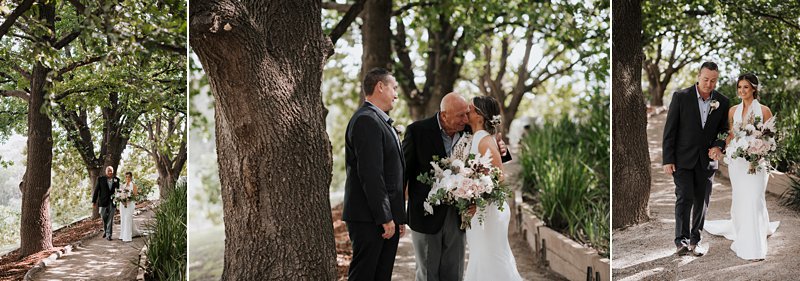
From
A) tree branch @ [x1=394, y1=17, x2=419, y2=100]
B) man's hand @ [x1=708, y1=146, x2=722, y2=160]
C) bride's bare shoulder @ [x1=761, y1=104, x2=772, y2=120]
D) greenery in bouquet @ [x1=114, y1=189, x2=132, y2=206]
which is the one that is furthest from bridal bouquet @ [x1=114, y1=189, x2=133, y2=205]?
tree branch @ [x1=394, y1=17, x2=419, y2=100]

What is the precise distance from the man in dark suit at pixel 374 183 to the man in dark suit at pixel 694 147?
1.72m

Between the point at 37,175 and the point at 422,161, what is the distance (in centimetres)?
207

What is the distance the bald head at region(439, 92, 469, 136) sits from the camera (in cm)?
420

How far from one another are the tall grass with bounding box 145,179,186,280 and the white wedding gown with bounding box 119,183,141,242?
0.40 feet

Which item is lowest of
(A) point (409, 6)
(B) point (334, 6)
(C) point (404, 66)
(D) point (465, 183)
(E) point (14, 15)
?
(D) point (465, 183)

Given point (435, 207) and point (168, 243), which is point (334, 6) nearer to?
point (168, 243)

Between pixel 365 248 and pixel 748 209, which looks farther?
pixel 748 209

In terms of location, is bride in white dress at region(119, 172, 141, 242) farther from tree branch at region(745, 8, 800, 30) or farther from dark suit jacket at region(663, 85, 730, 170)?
tree branch at region(745, 8, 800, 30)

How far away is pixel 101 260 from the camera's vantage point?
4.31 m

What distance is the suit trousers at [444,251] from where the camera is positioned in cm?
429

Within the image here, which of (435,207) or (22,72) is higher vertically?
(22,72)

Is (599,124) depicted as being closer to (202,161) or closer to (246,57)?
(246,57)

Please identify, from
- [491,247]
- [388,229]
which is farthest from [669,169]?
[388,229]

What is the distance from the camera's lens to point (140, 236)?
4.46 meters
